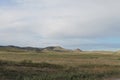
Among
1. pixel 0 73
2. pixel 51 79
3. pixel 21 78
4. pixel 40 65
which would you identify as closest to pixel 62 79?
pixel 51 79

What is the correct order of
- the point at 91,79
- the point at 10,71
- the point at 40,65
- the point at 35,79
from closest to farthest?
the point at 35,79 < the point at 91,79 < the point at 10,71 < the point at 40,65

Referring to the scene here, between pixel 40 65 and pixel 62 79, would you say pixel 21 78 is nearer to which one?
pixel 62 79

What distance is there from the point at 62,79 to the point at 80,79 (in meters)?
1.41

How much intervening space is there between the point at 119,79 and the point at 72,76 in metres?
3.86

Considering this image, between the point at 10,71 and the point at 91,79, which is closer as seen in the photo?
the point at 91,79

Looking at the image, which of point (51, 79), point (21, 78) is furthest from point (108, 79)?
point (21, 78)

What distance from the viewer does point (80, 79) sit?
96.8 feet

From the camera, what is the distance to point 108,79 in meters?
31.3

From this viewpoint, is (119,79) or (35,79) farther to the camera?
(119,79)

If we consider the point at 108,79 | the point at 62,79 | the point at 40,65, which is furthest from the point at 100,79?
the point at 40,65

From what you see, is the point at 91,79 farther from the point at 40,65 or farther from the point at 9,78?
the point at 40,65

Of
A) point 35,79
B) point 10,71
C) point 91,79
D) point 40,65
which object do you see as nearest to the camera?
point 35,79

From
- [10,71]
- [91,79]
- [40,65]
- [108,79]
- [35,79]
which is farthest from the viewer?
[40,65]

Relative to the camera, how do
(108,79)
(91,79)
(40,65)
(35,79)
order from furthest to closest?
1. (40,65)
2. (108,79)
3. (91,79)
4. (35,79)
